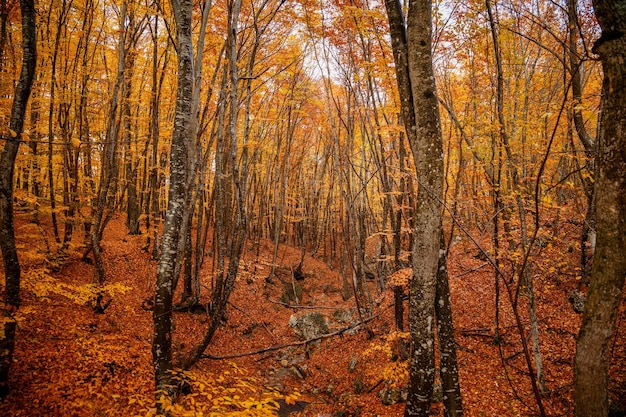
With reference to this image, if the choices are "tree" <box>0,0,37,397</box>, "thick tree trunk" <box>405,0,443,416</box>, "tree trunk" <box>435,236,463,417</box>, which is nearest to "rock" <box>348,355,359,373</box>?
"tree trunk" <box>435,236,463,417</box>

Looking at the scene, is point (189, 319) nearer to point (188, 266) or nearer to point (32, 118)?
point (188, 266)

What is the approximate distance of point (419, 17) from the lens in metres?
3.78

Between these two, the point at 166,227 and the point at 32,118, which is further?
the point at 32,118

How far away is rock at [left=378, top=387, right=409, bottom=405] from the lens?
764cm

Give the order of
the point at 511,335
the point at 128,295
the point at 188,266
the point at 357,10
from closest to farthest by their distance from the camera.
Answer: the point at 357,10
the point at 511,335
the point at 128,295
the point at 188,266

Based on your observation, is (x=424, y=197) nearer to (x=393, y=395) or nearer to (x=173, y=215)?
(x=173, y=215)

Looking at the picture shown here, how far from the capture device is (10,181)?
5305 millimetres

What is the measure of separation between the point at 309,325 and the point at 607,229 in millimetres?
11863

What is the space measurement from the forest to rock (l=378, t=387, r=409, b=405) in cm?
4

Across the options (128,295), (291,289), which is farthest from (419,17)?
(291,289)

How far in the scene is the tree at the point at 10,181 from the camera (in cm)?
492

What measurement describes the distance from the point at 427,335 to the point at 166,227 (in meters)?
4.24

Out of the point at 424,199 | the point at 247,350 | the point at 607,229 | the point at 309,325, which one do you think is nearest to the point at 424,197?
the point at 424,199

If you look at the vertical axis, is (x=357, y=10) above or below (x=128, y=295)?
above
